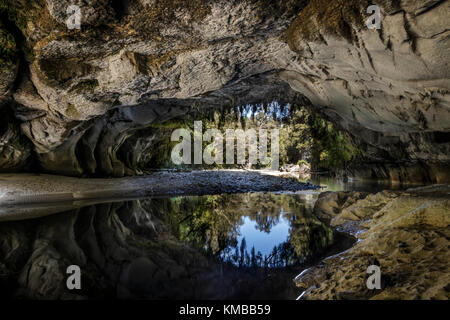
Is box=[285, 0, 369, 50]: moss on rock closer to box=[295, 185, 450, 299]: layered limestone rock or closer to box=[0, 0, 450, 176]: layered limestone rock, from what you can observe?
box=[0, 0, 450, 176]: layered limestone rock

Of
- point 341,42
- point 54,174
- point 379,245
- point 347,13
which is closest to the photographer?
point 379,245

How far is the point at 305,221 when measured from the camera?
197 inches

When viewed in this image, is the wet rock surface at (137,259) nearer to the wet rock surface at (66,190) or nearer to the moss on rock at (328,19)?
the wet rock surface at (66,190)

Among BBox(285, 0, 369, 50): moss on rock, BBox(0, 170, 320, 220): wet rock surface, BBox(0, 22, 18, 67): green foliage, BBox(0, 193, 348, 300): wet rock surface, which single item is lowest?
BBox(0, 193, 348, 300): wet rock surface

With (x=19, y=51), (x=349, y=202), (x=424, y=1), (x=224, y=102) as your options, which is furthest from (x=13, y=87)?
(x=349, y=202)

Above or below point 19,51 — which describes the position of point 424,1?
below

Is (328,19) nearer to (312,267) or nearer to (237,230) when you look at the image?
(312,267)

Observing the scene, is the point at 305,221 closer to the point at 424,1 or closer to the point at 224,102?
the point at 424,1

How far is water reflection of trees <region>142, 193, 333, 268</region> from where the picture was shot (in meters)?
3.21

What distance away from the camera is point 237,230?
457cm

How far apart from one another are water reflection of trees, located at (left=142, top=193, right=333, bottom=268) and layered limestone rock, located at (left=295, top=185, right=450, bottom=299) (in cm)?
52

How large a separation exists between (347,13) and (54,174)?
11.9m

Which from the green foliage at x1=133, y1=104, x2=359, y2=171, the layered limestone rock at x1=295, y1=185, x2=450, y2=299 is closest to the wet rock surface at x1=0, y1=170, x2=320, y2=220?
the green foliage at x1=133, y1=104, x2=359, y2=171

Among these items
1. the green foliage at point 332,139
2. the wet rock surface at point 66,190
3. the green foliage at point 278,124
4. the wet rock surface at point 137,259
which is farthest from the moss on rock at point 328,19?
the green foliage at point 332,139
